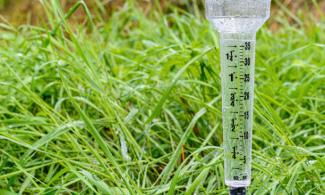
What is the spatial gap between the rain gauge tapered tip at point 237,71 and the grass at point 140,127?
0.37 ft

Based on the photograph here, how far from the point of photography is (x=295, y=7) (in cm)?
361

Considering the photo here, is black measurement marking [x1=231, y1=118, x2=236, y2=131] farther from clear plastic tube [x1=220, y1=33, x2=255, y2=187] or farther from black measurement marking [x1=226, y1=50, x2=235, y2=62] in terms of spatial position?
black measurement marking [x1=226, y1=50, x2=235, y2=62]

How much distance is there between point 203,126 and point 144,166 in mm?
242

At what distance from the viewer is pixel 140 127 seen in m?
1.61

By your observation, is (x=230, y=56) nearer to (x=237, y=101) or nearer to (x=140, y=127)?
(x=237, y=101)

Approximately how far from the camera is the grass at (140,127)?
1.29 m

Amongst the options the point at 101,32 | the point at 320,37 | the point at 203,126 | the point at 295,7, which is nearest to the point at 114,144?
the point at 203,126

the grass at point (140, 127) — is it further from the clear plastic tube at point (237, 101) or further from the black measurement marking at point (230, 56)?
the black measurement marking at point (230, 56)

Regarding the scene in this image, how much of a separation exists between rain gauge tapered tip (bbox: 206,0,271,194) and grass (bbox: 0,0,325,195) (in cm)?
11

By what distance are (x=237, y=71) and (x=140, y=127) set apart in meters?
0.58

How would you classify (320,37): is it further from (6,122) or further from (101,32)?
(6,122)

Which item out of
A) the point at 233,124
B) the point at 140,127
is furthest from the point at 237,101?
the point at 140,127

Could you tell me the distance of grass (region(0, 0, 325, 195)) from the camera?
1.29 metres

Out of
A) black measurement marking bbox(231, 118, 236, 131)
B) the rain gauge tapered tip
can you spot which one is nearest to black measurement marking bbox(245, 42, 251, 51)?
the rain gauge tapered tip
